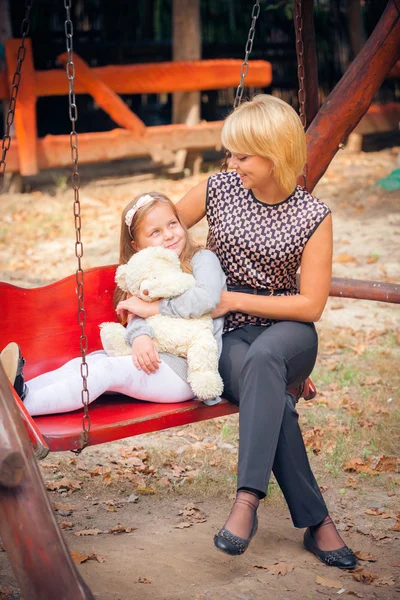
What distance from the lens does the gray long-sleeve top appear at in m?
3.06

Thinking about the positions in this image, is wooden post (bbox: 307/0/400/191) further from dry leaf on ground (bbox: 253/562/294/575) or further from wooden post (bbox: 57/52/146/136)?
wooden post (bbox: 57/52/146/136)

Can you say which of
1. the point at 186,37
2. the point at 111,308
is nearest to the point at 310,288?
the point at 111,308

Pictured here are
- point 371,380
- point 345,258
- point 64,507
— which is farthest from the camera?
point 345,258

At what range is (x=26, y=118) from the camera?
9.06 m

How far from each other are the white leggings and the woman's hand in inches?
7.2

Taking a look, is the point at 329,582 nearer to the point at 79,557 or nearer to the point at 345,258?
the point at 79,557

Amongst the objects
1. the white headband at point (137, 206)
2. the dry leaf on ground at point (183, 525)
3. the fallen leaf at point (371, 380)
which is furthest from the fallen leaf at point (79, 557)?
the fallen leaf at point (371, 380)

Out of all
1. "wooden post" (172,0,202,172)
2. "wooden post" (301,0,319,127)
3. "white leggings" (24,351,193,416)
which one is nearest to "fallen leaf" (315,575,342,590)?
"white leggings" (24,351,193,416)

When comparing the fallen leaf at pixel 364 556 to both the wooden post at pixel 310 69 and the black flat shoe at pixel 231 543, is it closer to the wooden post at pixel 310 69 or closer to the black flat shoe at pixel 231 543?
the black flat shoe at pixel 231 543

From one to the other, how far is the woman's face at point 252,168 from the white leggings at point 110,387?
747 millimetres

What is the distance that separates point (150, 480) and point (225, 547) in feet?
4.09

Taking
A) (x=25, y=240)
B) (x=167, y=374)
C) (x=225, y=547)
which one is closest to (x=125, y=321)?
(x=167, y=374)

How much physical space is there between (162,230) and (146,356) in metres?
0.51

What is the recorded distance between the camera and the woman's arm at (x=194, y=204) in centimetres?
333
